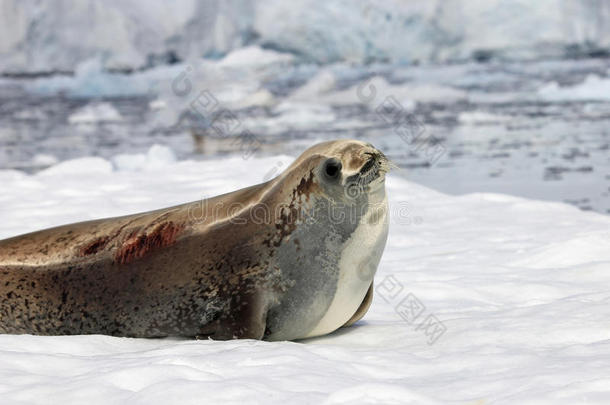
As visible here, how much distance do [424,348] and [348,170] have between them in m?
0.61

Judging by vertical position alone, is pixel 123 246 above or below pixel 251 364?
above

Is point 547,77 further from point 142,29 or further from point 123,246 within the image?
point 123,246

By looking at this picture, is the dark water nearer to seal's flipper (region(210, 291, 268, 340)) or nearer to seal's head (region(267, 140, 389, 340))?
seal's head (region(267, 140, 389, 340))

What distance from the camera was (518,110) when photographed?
1536cm

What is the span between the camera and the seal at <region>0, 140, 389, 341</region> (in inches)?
108

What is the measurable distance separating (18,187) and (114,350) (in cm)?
366

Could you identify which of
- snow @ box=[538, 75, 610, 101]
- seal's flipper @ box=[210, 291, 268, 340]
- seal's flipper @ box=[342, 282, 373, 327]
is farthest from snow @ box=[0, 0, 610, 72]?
seal's flipper @ box=[210, 291, 268, 340]

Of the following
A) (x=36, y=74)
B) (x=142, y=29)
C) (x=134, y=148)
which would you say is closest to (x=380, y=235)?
(x=134, y=148)

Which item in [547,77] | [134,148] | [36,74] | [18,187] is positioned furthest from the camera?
[36,74]

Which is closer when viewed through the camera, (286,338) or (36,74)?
(286,338)

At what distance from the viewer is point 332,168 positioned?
2740mm

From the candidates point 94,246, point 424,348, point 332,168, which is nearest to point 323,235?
point 332,168

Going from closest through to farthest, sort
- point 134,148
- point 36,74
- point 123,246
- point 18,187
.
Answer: point 123,246, point 18,187, point 134,148, point 36,74

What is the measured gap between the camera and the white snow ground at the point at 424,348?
199 centimetres
